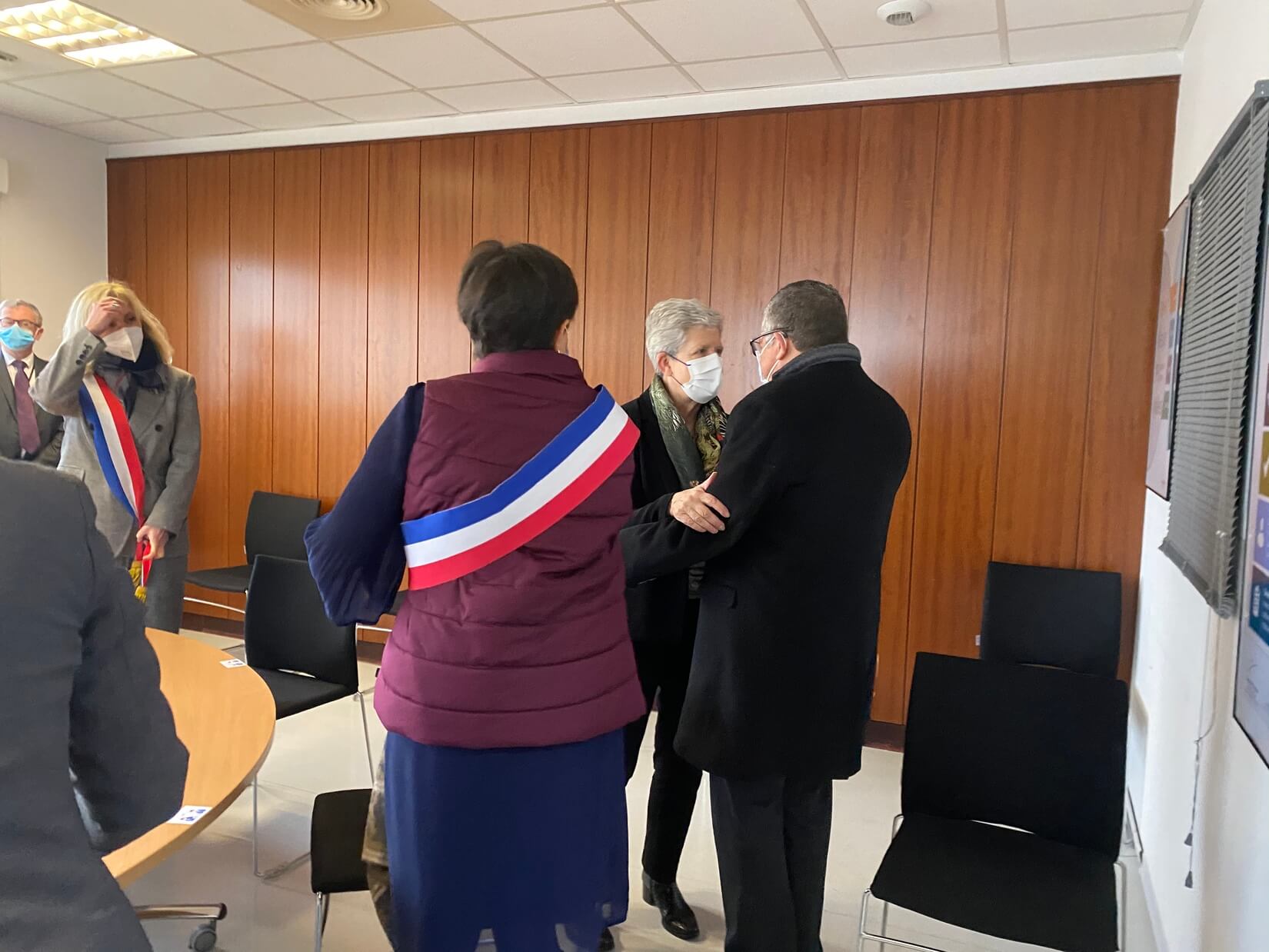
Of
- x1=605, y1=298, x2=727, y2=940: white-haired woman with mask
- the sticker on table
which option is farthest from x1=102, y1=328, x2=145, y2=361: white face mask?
the sticker on table

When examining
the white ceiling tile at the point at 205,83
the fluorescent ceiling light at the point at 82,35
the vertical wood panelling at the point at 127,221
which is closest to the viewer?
the fluorescent ceiling light at the point at 82,35

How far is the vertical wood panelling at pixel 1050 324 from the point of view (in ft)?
11.6

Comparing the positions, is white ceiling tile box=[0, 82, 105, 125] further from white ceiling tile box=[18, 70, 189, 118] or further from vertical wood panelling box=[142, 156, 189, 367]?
vertical wood panelling box=[142, 156, 189, 367]

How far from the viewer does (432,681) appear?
1435 mm

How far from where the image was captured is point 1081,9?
3.04 m

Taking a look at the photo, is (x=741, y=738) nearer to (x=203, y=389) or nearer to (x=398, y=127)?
(x=398, y=127)

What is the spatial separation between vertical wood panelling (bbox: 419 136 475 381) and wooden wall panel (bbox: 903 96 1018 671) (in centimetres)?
228

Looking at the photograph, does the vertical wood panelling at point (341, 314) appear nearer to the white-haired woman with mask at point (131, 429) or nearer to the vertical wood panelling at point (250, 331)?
the vertical wood panelling at point (250, 331)

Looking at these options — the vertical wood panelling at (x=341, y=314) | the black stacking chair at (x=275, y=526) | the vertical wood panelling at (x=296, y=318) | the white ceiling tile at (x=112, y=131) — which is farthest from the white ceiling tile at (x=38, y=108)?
the black stacking chair at (x=275, y=526)

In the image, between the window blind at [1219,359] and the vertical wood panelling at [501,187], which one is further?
the vertical wood panelling at [501,187]

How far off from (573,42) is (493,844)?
3037 millimetres

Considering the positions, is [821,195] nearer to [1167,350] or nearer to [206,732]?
[1167,350]

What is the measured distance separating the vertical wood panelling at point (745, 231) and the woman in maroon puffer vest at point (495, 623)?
2.64 metres

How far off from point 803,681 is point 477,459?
Result: 0.83 metres
